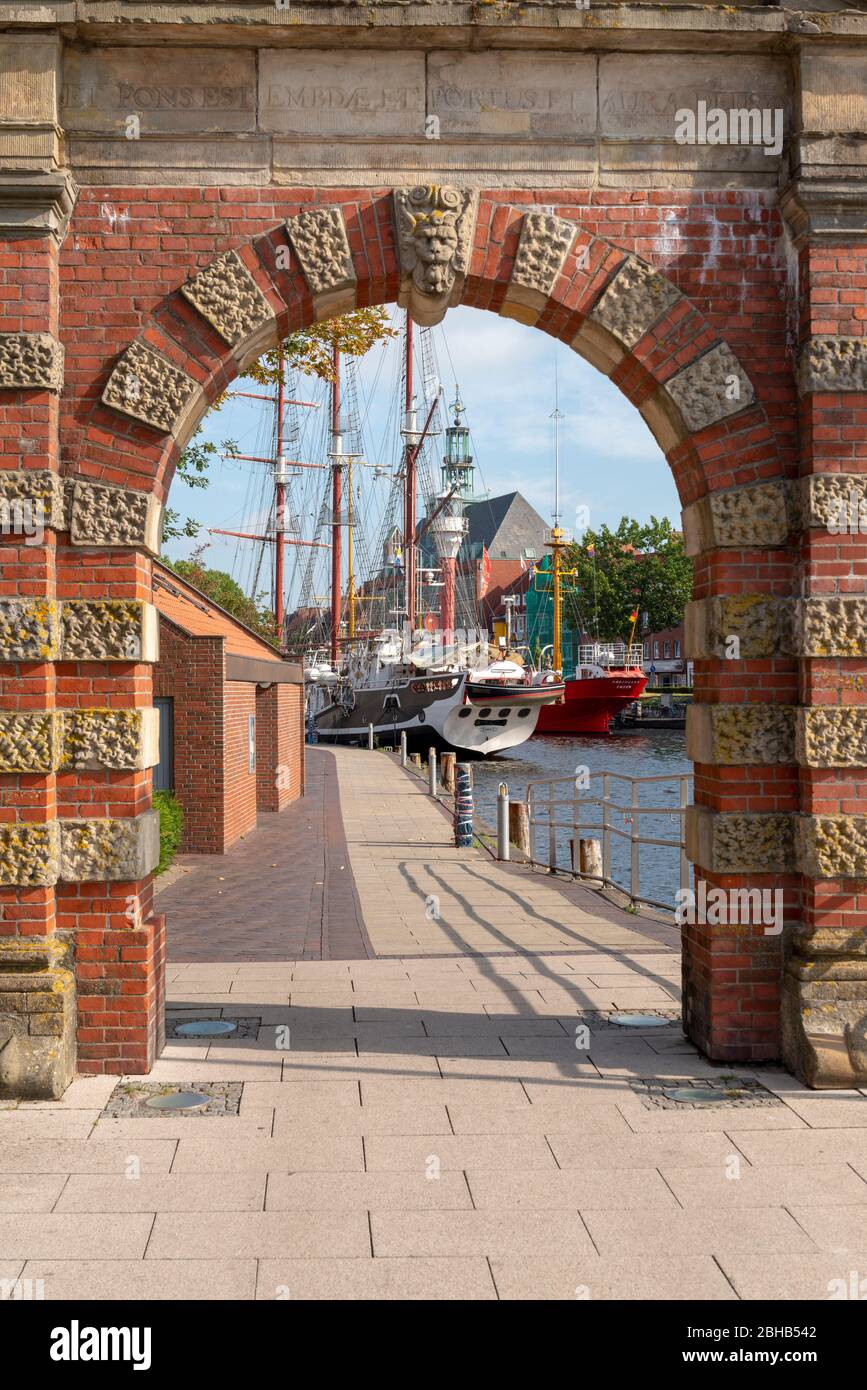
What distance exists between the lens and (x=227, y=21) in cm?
643

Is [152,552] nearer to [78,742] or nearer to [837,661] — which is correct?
[78,742]

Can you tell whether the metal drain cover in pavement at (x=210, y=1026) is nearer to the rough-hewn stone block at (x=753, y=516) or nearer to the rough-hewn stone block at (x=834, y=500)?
the rough-hewn stone block at (x=753, y=516)

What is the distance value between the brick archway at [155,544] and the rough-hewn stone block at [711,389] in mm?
13

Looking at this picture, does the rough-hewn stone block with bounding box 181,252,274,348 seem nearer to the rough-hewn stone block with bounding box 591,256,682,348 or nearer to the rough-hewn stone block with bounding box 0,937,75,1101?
the rough-hewn stone block with bounding box 591,256,682,348

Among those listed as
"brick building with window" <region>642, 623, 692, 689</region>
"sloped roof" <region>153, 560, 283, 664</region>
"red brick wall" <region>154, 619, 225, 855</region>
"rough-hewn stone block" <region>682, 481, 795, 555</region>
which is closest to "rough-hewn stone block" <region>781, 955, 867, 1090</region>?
"rough-hewn stone block" <region>682, 481, 795, 555</region>

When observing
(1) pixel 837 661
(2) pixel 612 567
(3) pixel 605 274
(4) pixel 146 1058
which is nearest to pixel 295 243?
(3) pixel 605 274

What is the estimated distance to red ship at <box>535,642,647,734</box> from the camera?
204ft

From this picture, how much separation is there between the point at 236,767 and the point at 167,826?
3.05 metres

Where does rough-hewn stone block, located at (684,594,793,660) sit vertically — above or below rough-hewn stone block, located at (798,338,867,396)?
below

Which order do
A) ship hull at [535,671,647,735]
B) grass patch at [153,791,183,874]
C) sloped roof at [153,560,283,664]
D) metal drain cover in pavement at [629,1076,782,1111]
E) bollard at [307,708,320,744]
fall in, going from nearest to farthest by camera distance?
1. metal drain cover in pavement at [629,1076,782,1111]
2. grass patch at [153,791,183,874]
3. sloped roof at [153,560,283,664]
4. ship hull at [535,671,647,735]
5. bollard at [307,708,320,744]

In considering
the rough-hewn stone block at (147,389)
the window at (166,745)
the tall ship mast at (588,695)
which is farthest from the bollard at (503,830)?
the tall ship mast at (588,695)

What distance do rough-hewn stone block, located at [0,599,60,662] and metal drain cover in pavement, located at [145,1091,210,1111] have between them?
8.19 ft

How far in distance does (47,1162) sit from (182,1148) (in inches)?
24.3

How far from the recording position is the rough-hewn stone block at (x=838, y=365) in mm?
6516
